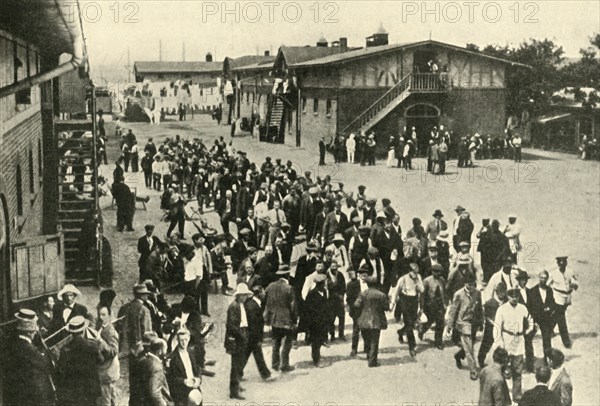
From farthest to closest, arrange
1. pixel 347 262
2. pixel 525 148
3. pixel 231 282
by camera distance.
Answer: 1. pixel 525 148
2. pixel 347 262
3. pixel 231 282

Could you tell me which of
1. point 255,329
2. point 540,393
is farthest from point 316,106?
point 540,393

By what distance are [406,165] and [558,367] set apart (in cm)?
1886

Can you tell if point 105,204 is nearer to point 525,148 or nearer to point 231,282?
point 231,282

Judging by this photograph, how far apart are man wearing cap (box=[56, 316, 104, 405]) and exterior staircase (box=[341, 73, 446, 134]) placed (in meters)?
22.8

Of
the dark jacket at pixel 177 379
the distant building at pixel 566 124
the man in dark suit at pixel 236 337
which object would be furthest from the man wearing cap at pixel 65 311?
the distant building at pixel 566 124

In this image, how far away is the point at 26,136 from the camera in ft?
40.7

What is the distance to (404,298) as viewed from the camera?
11.1 metres

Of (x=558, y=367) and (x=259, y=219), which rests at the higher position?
(x=259, y=219)

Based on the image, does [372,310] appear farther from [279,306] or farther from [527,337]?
[527,337]

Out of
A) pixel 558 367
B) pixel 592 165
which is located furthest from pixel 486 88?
pixel 558 367

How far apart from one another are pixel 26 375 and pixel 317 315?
4.44m

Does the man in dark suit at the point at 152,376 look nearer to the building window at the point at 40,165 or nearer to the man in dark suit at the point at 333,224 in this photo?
the man in dark suit at the point at 333,224

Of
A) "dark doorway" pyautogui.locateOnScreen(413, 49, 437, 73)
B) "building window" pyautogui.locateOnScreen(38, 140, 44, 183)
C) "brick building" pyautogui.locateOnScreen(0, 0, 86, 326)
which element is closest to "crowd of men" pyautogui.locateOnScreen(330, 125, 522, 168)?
"dark doorway" pyautogui.locateOnScreen(413, 49, 437, 73)

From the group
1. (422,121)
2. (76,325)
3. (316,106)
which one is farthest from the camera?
(316,106)
